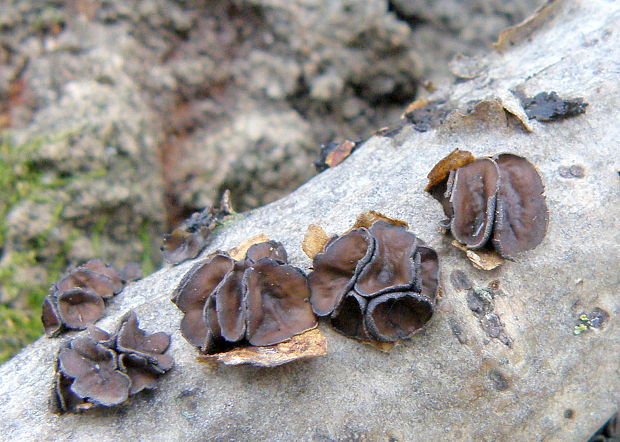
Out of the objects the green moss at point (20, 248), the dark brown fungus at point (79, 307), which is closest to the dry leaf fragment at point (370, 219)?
the dark brown fungus at point (79, 307)

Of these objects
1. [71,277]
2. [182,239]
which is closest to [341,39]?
[182,239]

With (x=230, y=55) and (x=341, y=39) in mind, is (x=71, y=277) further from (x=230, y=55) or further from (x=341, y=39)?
(x=341, y=39)


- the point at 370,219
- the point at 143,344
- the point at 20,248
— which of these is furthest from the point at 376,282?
the point at 20,248

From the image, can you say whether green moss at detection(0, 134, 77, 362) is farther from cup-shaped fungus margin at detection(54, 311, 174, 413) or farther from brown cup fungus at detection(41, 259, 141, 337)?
cup-shaped fungus margin at detection(54, 311, 174, 413)

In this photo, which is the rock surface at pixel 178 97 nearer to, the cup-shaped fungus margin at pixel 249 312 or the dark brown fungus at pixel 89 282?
the dark brown fungus at pixel 89 282

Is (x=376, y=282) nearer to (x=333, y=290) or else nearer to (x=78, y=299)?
(x=333, y=290)

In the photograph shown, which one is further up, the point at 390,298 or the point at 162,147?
the point at 390,298
